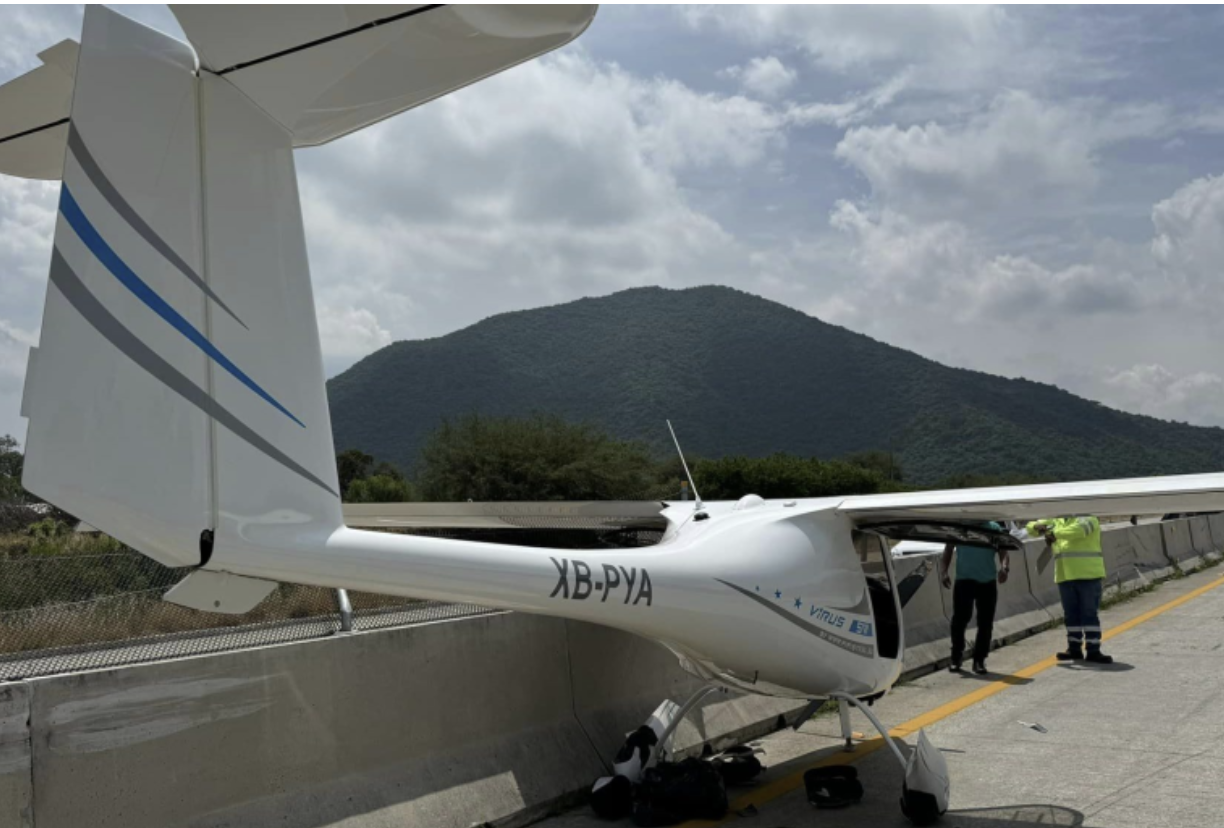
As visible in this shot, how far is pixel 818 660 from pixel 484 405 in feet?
523

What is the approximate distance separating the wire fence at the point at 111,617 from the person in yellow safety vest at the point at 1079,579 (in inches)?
330

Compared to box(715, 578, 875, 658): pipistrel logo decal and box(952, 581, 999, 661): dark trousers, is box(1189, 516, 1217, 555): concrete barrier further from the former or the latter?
box(715, 578, 875, 658): pipistrel logo decal

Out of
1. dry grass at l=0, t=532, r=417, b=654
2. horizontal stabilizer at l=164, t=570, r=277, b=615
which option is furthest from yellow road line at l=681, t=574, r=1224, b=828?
horizontal stabilizer at l=164, t=570, r=277, b=615

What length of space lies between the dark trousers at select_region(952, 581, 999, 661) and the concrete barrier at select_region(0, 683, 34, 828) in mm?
9954

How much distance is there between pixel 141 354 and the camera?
408 centimetres

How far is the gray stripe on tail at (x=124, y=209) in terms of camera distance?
13.1 feet

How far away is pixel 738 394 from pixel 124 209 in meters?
156

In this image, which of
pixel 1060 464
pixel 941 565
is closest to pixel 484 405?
pixel 1060 464

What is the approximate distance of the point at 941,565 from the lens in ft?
43.6

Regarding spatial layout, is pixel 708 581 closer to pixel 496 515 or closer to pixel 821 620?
pixel 821 620

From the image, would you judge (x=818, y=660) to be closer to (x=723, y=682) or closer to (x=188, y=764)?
(x=723, y=682)

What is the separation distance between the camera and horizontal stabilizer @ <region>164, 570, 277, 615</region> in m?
4.32

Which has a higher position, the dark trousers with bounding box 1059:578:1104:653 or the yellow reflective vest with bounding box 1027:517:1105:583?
→ the yellow reflective vest with bounding box 1027:517:1105:583

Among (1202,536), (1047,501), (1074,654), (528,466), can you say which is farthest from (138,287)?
(528,466)
